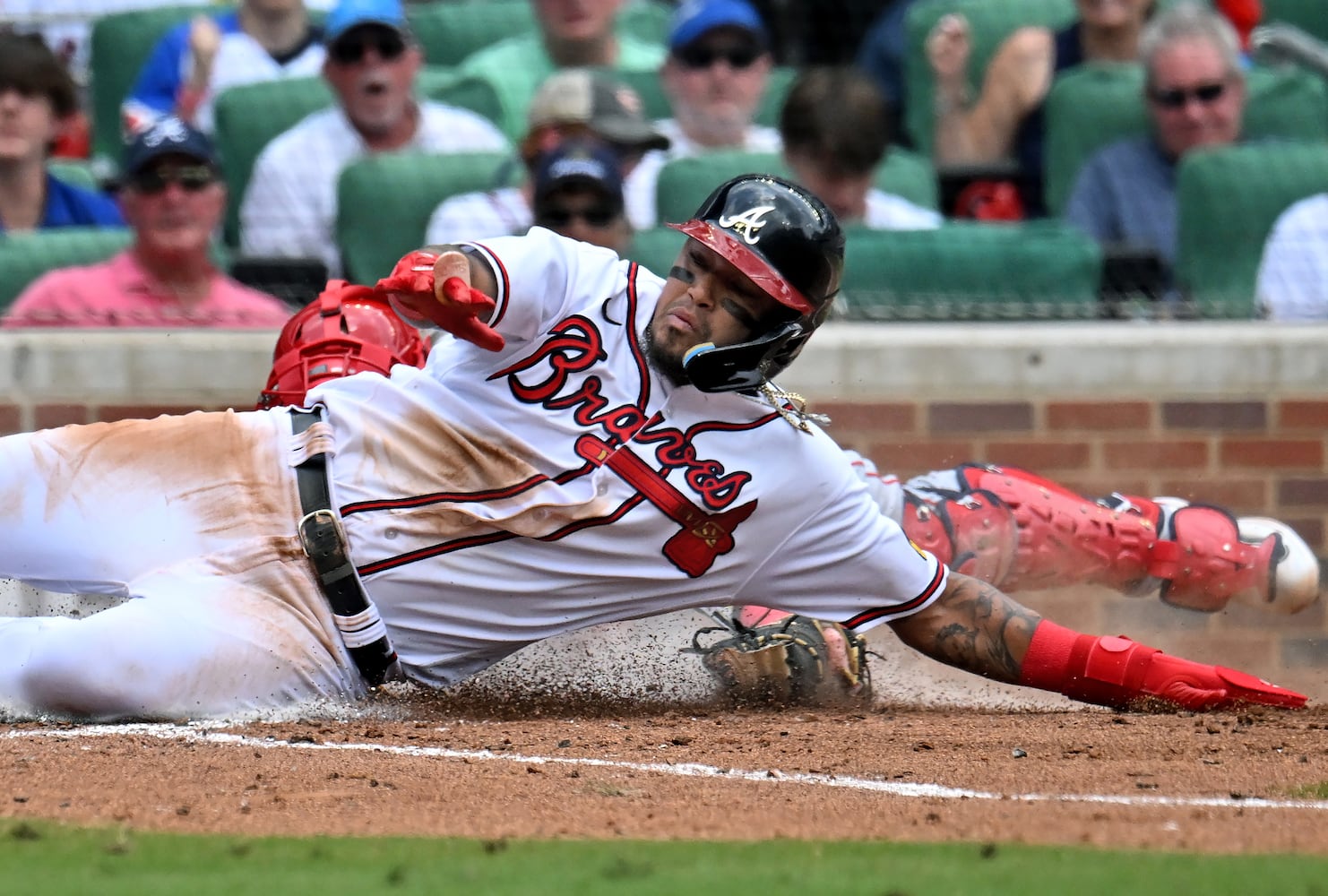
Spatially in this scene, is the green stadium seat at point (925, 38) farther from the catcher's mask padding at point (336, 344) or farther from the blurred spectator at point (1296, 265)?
the catcher's mask padding at point (336, 344)

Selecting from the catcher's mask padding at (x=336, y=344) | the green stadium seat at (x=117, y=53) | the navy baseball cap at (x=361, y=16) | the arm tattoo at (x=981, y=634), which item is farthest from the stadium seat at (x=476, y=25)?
the arm tattoo at (x=981, y=634)

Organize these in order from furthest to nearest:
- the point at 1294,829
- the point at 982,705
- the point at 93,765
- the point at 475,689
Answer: the point at 982,705 < the point at 475,689 < the point at 93,765 < the point at 1294,829

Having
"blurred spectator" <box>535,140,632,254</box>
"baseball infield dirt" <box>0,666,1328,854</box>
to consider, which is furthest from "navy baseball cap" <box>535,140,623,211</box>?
"baseball infield dirt" <box>0,666,1328,854</box>

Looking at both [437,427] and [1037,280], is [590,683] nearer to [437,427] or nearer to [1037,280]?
[437,427]

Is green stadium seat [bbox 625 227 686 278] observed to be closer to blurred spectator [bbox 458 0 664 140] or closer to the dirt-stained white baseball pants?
blurred spectator [bbox 458 0 664 140]

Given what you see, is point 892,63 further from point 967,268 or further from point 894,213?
point 967,268

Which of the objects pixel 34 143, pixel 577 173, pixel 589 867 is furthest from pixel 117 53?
pixel 589 867

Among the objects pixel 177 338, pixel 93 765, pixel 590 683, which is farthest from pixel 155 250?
pixel 93 765

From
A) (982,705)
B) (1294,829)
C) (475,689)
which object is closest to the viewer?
(1294,829)

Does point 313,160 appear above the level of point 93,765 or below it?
above
